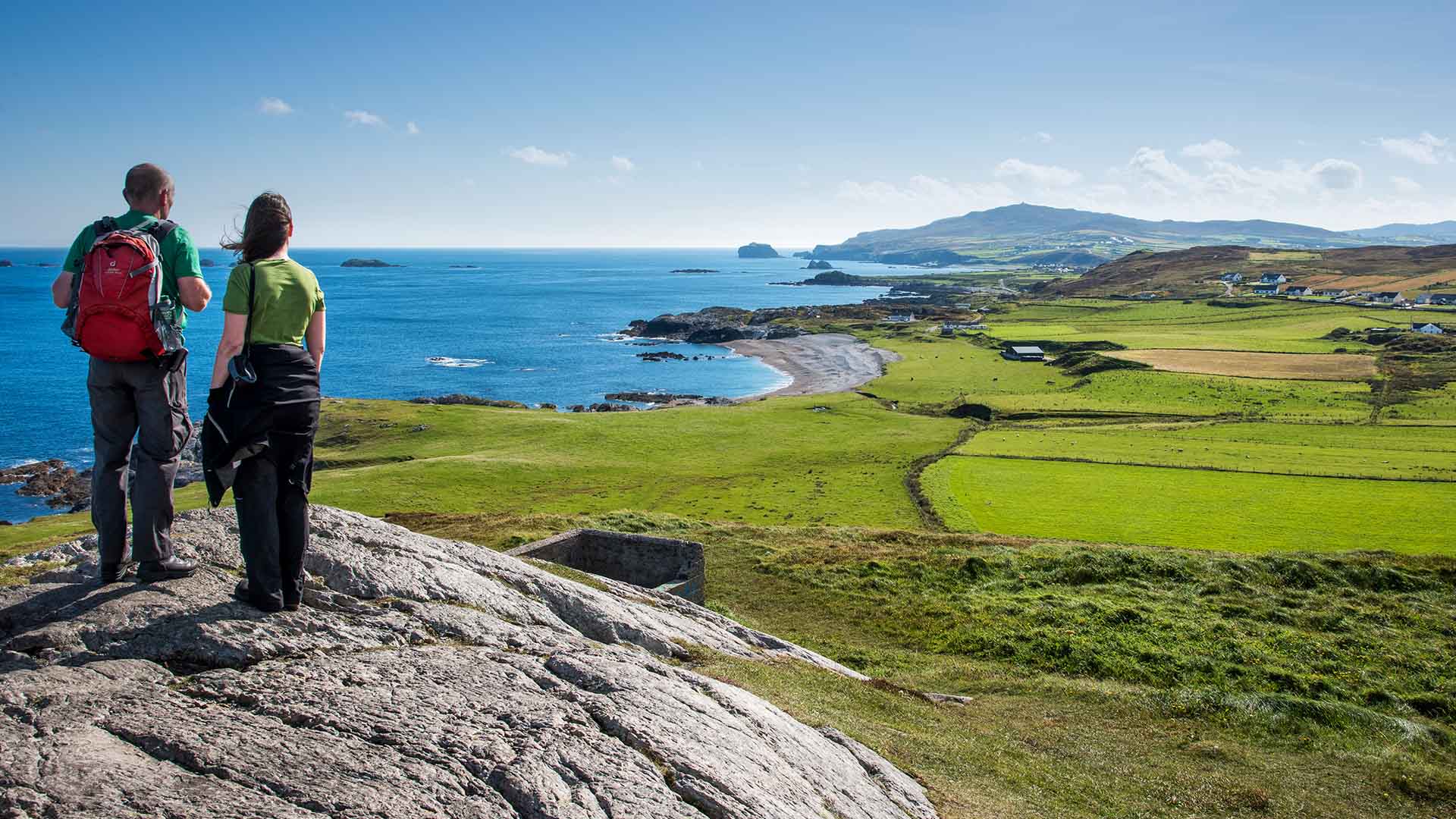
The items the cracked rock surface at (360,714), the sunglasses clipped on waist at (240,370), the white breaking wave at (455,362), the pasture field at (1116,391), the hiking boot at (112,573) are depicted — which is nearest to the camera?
the cracked rock surface at (360,714)

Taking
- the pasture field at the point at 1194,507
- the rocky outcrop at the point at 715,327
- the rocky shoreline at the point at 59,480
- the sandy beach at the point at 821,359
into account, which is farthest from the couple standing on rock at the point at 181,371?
the rocky outcrop at the point at 715,327

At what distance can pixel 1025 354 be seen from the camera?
118750 mm

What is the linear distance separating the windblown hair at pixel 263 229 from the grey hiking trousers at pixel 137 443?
138cm

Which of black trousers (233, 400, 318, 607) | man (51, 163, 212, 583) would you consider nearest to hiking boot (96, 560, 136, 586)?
man (51, 163, 212, 583)

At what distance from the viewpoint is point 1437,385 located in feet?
284

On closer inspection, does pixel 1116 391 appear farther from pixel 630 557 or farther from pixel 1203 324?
pixel 630 557

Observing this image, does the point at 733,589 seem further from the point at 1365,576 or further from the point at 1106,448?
the point at 1106,448

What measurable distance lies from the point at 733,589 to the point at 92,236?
22.3 metres

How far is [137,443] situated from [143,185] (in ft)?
9.30

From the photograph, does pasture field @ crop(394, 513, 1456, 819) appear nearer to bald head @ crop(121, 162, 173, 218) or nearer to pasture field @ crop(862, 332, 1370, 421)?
bald head @ crop(121, 162, 173, 218)

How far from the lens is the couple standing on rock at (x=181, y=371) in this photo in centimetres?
904

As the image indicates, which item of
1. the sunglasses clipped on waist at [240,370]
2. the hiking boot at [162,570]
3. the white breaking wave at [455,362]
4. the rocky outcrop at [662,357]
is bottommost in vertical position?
the white breaking wave at [455,362]

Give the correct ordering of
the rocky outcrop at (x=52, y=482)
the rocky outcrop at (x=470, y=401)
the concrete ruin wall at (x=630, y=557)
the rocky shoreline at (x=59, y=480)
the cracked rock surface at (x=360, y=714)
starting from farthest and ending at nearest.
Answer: the rocky outcrop at (x=470, y=401)
the rocky outcrop at (x=52, y=482)
the rocky shoreline at (x=59, y=480)
the concrete ruin wall at (x=630, y=557)
the cracked rock surface at (x=360, y=714)

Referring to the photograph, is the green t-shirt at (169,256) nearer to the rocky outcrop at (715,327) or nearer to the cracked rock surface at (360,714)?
the cracked rock surface at (360,714)
